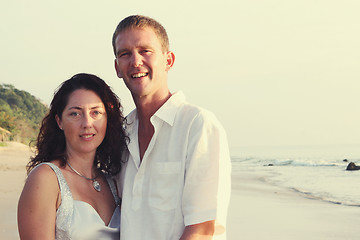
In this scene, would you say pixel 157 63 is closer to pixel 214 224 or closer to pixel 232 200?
pixel 214 224

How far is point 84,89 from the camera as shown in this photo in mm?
3383

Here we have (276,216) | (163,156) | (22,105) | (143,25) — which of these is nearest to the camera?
(163,156)

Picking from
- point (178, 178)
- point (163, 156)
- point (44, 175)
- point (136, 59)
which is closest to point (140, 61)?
point (136, 59)

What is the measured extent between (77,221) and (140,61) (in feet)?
3.64

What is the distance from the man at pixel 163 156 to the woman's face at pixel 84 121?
241 mm

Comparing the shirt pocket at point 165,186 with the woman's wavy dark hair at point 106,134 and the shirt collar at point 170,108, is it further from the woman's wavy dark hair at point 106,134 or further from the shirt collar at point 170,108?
the woman's wavy dark hair at point 106,134

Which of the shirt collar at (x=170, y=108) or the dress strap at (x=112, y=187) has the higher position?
the shirt collar at (x=170, y=108)

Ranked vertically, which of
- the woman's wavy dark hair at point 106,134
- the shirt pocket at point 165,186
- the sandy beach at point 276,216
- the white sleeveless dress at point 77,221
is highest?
the woman's wavy dark hair at point 106,134

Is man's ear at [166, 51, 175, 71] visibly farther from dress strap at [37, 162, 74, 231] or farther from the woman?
dress strap at [37, 162, 74, 231]

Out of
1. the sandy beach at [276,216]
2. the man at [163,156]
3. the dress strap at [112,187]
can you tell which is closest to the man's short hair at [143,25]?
the man at [163,156]

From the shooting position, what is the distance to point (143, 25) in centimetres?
332

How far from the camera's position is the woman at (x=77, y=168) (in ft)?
9.87

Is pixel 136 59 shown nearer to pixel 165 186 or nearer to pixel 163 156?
pixel 163 156

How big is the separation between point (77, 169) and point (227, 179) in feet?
3.66
